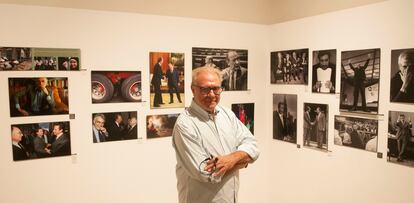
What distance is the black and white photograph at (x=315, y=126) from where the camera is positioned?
3255mm

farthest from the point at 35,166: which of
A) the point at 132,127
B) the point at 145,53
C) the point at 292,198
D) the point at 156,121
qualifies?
the point at 292,198

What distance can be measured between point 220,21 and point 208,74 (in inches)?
65.4

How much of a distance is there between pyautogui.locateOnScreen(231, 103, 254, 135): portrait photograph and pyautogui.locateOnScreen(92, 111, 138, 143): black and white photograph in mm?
1186

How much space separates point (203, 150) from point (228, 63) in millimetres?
1832

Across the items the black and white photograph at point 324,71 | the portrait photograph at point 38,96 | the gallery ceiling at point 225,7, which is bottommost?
the portrait photograph at point 38,96

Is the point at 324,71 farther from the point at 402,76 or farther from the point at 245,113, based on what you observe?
the point at 245,113

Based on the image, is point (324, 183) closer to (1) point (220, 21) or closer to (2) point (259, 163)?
(2) point (259, 163)

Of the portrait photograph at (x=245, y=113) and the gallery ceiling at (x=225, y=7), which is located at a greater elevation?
the gallery ceiling at (x=225, y=7)

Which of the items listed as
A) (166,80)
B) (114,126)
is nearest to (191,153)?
(114,126)

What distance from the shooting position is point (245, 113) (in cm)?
387

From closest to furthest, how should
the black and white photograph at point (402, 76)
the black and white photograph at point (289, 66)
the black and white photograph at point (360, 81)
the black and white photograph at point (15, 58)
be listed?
the black and white photograph at point (402, 76), the black and white photograph at point (15, 58), the black and white photograph at point (360, 81), the black and white photograph at point (289, 66)

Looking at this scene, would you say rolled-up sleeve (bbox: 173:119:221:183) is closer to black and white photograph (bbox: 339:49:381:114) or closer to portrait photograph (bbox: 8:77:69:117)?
portrait photograph (bbox: 8:77:69:117)

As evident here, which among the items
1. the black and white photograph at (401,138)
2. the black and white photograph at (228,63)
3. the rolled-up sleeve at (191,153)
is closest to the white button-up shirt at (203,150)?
the rolled-up sleeve at (191,153)

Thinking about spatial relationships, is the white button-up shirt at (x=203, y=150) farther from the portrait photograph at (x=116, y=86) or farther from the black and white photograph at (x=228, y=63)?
the black and white photograph at (x=228, y=63)
